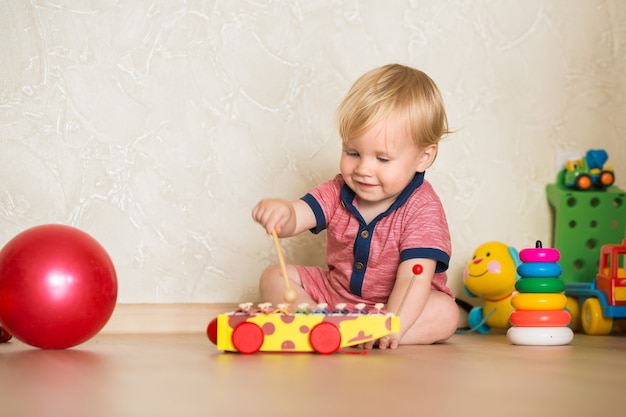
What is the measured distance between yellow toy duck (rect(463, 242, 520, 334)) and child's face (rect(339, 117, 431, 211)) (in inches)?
14.4

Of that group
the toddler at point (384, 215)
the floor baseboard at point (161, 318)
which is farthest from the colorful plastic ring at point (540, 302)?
the floor baseboard at point (161, 318)

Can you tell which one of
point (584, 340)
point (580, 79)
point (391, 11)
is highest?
point (391, 11)

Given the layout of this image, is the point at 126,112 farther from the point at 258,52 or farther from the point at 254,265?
the point at 254,265

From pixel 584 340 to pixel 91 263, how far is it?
0.97 m

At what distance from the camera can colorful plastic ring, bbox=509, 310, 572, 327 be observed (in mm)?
1457

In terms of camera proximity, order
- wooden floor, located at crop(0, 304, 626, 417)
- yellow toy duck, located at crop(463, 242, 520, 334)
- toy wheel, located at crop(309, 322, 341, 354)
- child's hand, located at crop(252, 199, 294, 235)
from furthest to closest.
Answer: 1. yellow toy duck, located at crop(463, 242, 520, 334)
2. child's hand, located at crop(252, 199, 294, 235)
3. toy wheel, located at crop(309, 322, 341, 354)
4. wooden floor, located at crop(0, 304, 626, 417)

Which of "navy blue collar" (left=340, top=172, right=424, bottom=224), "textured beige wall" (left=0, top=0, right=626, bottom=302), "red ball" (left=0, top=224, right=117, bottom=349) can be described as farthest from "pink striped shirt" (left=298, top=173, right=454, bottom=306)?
"red ball" (left=0, top=224, right=117, bottom=349)

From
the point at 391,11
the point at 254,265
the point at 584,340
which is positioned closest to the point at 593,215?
the point at 584,340

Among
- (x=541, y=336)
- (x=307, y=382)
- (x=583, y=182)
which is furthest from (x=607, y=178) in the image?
(x=307, y=382)

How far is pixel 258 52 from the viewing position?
70.7 inches

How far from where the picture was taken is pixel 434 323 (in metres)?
1.47

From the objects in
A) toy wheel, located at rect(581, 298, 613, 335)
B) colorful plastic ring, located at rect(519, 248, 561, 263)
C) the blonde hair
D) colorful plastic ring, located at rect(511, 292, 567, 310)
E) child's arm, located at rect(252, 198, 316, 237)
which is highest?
the blonde hair

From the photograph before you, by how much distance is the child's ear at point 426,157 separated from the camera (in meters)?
1.52

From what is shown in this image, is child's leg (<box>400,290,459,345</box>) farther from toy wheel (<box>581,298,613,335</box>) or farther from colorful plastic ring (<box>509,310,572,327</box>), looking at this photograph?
toy wheel (<box>581,298,613,335</box>)
